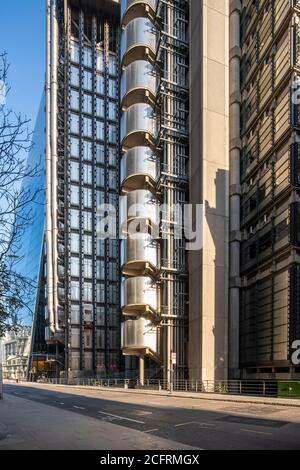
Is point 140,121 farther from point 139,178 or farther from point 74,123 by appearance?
point 74,123

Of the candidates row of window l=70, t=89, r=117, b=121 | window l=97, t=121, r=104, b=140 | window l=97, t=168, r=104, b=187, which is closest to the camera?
window l=97, t=168, r=104, b=187

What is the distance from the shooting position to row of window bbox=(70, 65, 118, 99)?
92.9 m

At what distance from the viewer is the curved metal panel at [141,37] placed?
5119 centimetres

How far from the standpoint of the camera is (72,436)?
13.1m

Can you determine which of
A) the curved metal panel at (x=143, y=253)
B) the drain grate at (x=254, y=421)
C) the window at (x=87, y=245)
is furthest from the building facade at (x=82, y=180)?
the drain grate at (x=254, y=421)

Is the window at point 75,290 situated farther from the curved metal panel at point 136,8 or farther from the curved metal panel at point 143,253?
the curved metal panel at point 136,8

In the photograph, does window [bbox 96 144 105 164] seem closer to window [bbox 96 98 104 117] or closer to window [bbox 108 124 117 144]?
window [bbox 108 124 117 144]

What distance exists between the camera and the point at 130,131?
165 feet

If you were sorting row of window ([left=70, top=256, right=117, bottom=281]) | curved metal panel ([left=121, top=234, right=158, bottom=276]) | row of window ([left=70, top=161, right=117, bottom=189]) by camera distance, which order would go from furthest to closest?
row of window ([left=70, top=161, right=117, bottom=189])
row of window ([left=70, top=256, right=117, bottom=281])
curved metal panel ([left=121, top=234, right=158, bottom=276])

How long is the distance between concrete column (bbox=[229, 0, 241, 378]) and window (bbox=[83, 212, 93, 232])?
Answer: 48.5 metres

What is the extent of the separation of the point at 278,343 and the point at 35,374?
78.9m

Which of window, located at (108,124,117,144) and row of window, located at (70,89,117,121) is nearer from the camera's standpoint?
row of window, located at (70,89,117,121)

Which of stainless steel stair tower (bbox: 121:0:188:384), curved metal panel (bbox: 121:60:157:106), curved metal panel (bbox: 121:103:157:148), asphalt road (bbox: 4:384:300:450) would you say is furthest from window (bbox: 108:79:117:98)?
asphalt road (bbox: 4:384:300:450)

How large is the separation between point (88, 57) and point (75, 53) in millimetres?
2681
